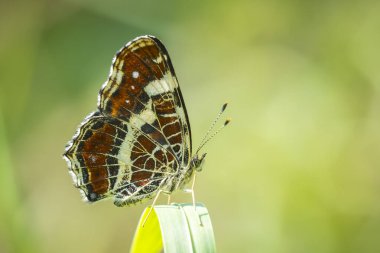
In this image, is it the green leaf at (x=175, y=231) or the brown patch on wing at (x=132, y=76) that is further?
the brown patch on wing at (x=132, y=76)

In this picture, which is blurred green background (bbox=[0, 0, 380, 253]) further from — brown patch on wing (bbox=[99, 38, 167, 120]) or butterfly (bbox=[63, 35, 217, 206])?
brown patch on wing (bbox=[99, 38, 167, 120])

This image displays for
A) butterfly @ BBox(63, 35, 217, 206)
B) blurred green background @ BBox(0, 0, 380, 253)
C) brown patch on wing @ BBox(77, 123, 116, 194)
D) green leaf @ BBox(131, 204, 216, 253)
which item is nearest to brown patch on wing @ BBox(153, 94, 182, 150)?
butterfly @ BBox(63, 35, 217, 206)

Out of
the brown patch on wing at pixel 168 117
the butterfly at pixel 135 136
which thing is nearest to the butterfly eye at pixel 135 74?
the butterfly at pixel 135 136

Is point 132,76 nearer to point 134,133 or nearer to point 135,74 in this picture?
point 135,74

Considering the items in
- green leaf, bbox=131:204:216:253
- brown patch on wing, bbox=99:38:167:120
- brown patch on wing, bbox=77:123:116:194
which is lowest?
green leaf, bbox=131:204:216:253

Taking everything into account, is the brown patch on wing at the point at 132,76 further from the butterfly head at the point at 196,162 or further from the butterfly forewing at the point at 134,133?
the butterfly head at the point at 196,162

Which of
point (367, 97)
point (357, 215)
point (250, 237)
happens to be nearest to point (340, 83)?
point (367, 97)
